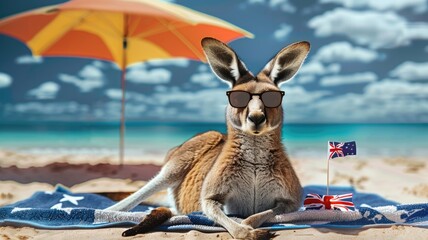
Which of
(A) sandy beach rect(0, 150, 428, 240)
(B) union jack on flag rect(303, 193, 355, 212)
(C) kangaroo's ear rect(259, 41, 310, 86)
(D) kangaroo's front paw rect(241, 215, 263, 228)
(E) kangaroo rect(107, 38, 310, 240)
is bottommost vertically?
(A) sandy beach rect(0, 150, 428, 240)

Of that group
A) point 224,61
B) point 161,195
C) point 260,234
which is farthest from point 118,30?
point 260,234

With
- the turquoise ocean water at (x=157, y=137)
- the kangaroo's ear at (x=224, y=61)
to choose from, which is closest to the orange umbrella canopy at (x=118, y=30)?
the kangaroo's ear at (x=224, y=61)

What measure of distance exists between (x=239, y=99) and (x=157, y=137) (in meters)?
6.98

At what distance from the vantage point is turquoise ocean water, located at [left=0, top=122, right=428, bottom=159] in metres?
8.19

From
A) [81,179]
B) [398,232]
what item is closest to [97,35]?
[81,179]

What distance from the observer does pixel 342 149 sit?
8.02 ft

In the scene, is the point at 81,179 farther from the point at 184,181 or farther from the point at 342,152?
the point at 342,152

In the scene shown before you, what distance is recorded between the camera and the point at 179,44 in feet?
15.0

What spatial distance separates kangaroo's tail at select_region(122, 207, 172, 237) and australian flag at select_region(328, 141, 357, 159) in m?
0.86

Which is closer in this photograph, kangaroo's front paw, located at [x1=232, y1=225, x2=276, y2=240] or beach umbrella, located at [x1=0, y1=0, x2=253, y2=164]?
kangaroo's front paw, located at [x1=232, y1=225, x2=276, y2=240]

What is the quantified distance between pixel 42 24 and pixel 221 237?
310 cm

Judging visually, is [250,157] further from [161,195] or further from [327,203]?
[161,195]

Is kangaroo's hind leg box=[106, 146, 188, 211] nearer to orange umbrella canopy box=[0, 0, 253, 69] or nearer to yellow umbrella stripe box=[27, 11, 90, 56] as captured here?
orange umbrella canopy box=[0, 0, 253, 69]

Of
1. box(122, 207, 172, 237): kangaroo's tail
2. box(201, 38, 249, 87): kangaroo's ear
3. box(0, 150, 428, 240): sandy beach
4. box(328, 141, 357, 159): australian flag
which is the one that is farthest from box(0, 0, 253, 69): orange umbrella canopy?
box(122, 207, 172, 237): kangaroo's tail
